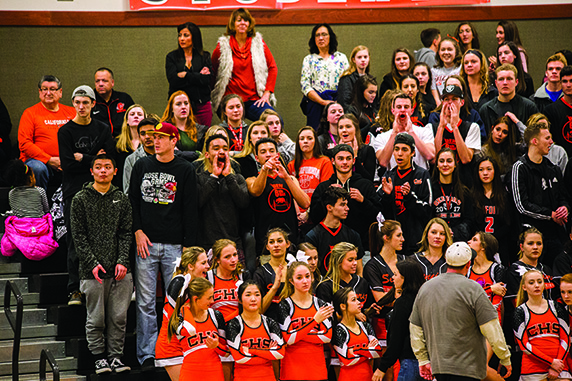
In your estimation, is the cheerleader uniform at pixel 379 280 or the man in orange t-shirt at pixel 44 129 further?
the man in orange t-shirt at pixel 44 129

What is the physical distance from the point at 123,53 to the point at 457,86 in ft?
16.3

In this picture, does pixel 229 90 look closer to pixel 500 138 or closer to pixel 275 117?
pixel 275 117

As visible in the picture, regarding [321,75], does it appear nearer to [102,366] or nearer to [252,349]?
[252,349]

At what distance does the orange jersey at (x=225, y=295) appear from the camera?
6.61 metres

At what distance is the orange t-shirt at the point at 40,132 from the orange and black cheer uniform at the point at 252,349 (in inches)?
132

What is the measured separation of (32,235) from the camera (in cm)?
766

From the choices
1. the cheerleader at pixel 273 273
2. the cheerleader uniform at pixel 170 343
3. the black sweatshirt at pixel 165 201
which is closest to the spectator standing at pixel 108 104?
the black sweatshirt at pixel 165 201

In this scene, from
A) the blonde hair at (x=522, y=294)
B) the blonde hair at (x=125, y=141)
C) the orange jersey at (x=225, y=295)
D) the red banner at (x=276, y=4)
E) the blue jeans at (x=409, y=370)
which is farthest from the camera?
the red banner at (x=276, y=4)

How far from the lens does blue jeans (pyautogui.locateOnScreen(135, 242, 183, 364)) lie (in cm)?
670

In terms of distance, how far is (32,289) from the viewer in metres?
7.69

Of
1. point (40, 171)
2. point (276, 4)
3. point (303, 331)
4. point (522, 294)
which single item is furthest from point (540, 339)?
point (276, 4)

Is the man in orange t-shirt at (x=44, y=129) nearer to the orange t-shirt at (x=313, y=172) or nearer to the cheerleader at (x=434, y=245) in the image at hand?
the orange t-shirt at (x=313, y=172)

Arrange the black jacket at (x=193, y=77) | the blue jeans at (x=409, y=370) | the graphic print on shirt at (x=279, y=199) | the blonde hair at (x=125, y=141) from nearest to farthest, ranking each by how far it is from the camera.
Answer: the blue jeans at (x=409, y=370) → the graphic print on shirt at (x=279, y=199) → the blonde hair at (x=125, y=141) → the black jacket at (x=193, y=77)

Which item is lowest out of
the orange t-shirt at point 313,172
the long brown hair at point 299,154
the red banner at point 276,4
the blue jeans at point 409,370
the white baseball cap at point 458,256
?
Answer: the blue jeans at point 409,370
